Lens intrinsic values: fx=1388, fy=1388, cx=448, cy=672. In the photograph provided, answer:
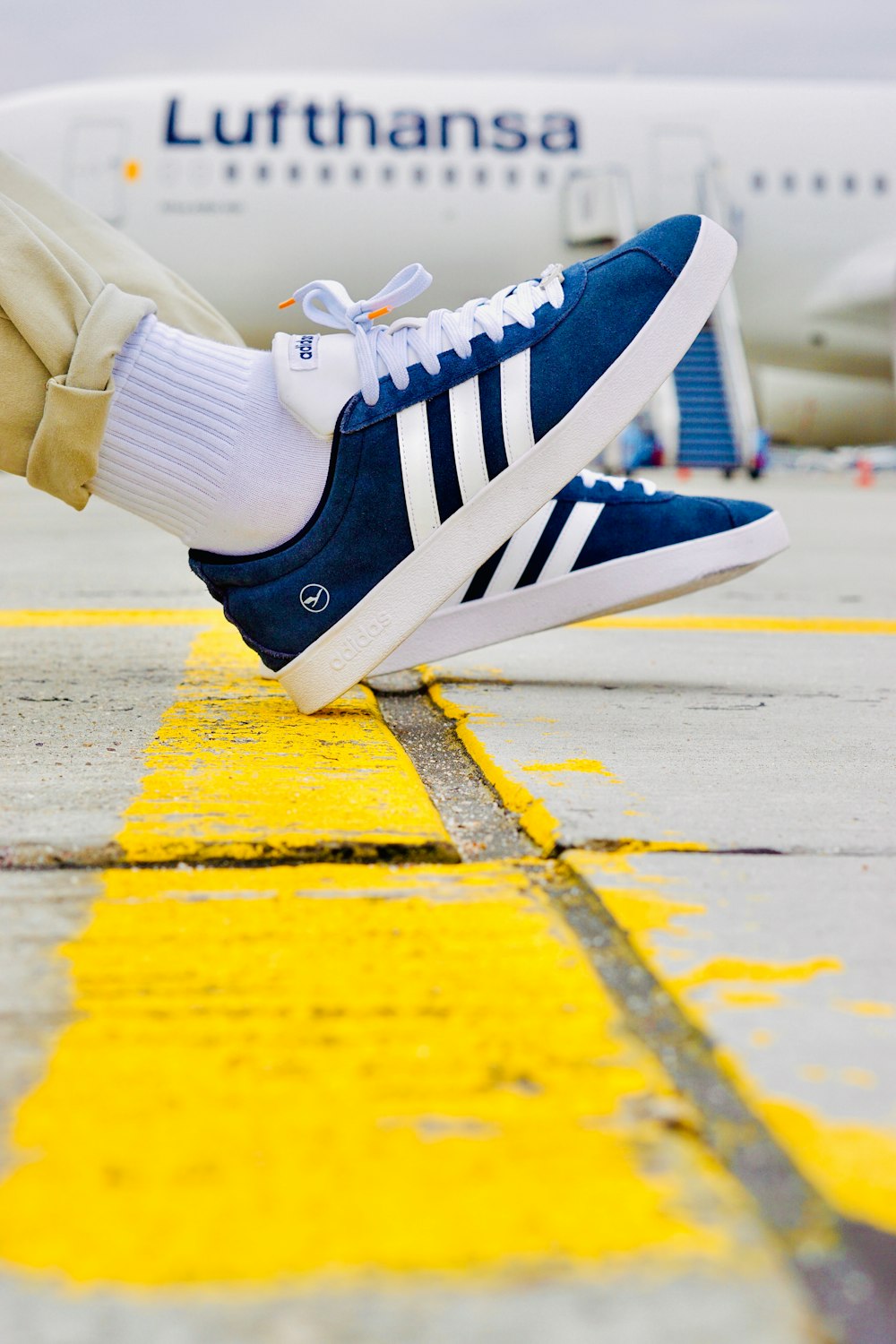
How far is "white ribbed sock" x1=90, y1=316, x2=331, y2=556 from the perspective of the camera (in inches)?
48.9

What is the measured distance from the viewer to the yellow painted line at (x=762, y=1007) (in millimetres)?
438

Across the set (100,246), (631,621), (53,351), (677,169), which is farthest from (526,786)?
(677,169)

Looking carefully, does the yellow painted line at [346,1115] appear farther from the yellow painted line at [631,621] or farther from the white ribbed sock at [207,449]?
the yellow painted line at [631,621]

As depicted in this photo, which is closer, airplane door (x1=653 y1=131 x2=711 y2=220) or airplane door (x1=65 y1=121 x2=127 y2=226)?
airplane door (x1=65 y1=121 x2=127 y2=226)

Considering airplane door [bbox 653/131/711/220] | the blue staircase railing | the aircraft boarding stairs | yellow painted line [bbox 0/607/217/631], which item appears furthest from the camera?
the blue staircase railing

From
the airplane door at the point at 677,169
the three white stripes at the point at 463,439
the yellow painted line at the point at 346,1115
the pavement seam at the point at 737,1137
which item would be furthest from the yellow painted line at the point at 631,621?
the airplane door at the point at 677,169

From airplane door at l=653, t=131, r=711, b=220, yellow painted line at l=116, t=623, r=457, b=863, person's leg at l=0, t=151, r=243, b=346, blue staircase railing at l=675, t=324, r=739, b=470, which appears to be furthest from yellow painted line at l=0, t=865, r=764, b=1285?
blue staircase railing at l=675, t=324, r=739, b=470

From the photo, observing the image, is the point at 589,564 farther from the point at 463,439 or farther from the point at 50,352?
the point at 50,352

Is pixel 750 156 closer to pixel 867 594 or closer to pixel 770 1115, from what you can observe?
pixel 867 594

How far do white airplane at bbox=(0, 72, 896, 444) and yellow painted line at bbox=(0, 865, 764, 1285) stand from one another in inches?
377

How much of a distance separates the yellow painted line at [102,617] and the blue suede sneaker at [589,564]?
0.75 m

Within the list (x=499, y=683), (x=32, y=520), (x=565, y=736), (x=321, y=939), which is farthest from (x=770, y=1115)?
(x=32, y=520)

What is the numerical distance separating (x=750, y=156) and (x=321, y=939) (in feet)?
35.7

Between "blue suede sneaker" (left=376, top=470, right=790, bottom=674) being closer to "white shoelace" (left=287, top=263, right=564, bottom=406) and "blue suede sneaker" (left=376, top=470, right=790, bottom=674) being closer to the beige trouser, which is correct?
"white shoelace" (left=287, top=263, right=564, bottom=406)
